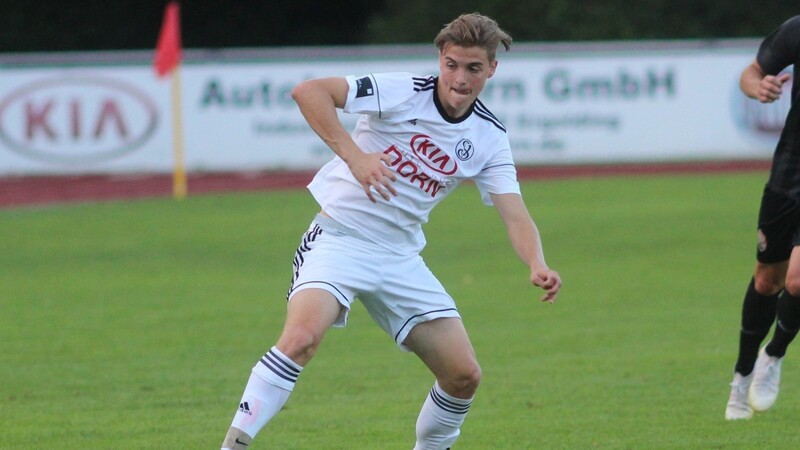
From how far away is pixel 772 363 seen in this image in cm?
732

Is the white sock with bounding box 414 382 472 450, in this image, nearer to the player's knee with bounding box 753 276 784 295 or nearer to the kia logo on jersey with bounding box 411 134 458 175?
the kia logo on jersey with bounding box 411 134 458 175

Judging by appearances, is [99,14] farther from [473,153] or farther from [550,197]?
[473,153]

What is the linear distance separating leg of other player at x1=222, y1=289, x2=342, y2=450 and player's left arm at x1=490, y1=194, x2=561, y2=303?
0.97 m

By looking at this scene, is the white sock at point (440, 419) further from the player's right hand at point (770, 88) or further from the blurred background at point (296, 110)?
the blurred background at point (296, 110)

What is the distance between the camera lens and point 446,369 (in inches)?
229

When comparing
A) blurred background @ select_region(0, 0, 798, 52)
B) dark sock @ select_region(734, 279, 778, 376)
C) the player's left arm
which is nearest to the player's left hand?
the player's left arm

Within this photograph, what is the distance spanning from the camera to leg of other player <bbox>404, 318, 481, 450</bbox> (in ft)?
19.0

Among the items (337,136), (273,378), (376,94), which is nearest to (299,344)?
(273,378)

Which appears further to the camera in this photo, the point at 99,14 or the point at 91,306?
the point at 99,14

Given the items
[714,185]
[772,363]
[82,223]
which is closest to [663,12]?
[714,185]

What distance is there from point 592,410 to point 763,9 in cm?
2813

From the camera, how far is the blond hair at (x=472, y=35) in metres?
5.55

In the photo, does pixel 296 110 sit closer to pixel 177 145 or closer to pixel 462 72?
pixel 177 145

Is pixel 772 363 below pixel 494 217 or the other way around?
the other way around
